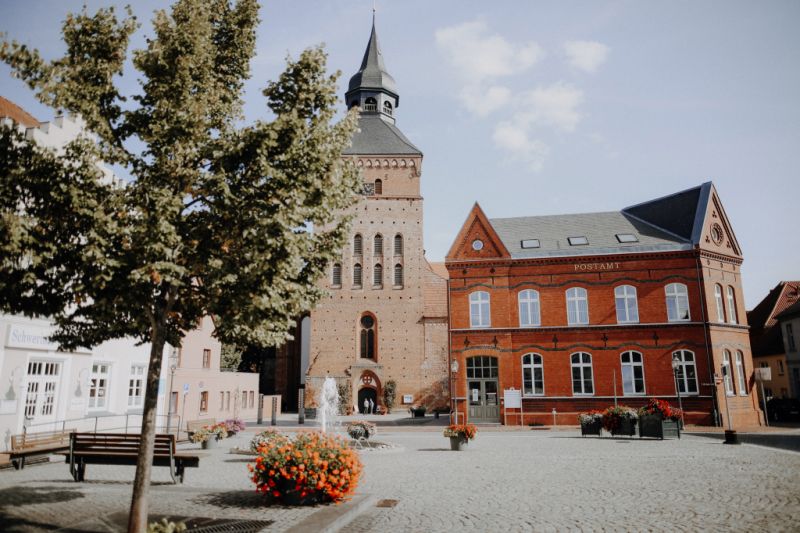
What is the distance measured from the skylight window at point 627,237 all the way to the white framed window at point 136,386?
2520 centimetres

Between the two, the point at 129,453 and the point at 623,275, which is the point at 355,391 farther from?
the point at 129,453

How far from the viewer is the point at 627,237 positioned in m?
29.3

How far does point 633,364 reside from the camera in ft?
88.0

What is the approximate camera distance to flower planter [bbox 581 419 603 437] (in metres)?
20.9

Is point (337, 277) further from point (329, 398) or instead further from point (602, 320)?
point (602, 320)

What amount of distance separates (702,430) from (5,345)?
26994 millimetres

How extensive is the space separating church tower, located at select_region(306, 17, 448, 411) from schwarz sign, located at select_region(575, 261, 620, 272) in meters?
16.8

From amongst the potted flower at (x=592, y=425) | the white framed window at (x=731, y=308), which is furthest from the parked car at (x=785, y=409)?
the potted flower at (x=592, y=425)

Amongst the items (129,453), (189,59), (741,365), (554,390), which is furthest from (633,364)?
(189,59)

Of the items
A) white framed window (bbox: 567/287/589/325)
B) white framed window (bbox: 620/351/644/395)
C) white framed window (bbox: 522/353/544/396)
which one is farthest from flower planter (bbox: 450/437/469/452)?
white framed window (bbox: 620/351/644/395)

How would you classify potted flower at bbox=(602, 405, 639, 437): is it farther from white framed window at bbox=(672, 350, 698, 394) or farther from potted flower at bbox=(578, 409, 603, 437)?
white framed window at bbox=(672, 350, 698, 394)

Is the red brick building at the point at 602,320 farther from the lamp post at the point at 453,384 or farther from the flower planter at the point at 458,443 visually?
the flower planter at the point at 458,443

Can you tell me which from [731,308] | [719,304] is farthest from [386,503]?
[731,308]

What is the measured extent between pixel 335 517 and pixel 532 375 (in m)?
21.9
